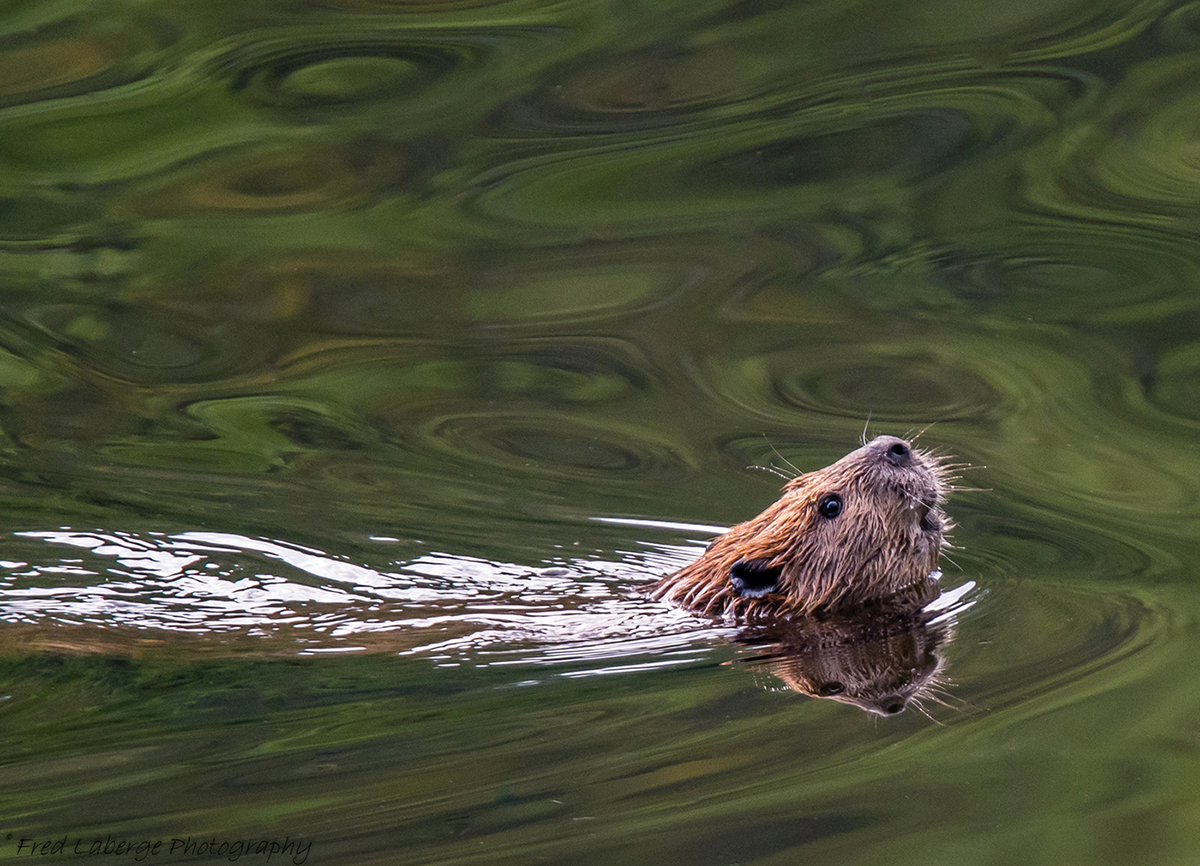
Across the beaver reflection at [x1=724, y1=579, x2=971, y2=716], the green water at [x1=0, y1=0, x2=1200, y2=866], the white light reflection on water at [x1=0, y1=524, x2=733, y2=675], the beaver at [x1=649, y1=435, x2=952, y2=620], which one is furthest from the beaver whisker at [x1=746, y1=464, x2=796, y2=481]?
the beaver reflection at [x1=724, y1=579, x2=971, y2=716]

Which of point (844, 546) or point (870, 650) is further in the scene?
point (844, 546)

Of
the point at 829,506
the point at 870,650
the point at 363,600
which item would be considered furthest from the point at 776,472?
the point at 363,600

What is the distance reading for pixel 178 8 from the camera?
9.42 m

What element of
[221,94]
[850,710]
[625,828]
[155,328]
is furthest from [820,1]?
[625,828]

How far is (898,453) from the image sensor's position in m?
5.07

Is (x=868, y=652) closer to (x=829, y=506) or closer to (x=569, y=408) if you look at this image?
(x=829, y=506)

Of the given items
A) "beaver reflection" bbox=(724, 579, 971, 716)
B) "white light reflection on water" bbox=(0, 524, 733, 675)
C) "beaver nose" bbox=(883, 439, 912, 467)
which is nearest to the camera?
"beaver reflection" bbox=(724, 579, 971, 716)

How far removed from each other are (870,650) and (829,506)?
0.53m

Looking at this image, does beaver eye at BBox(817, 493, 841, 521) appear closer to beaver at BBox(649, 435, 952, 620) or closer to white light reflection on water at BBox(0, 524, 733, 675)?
beaver at BBox(649, 435, 952, 620)

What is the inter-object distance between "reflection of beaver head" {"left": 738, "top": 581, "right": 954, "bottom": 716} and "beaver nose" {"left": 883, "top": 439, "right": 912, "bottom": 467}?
41 cm

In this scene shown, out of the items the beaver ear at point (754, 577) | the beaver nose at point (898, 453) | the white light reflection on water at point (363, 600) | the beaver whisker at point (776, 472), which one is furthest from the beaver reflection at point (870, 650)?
the beaver whisker at point (776, 472)

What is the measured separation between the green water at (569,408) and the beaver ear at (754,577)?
221 millimetres

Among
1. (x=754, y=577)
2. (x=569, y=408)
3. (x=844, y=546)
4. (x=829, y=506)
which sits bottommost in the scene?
(x=754, y=577)

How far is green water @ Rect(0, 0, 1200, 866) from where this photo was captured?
386 centimetres
